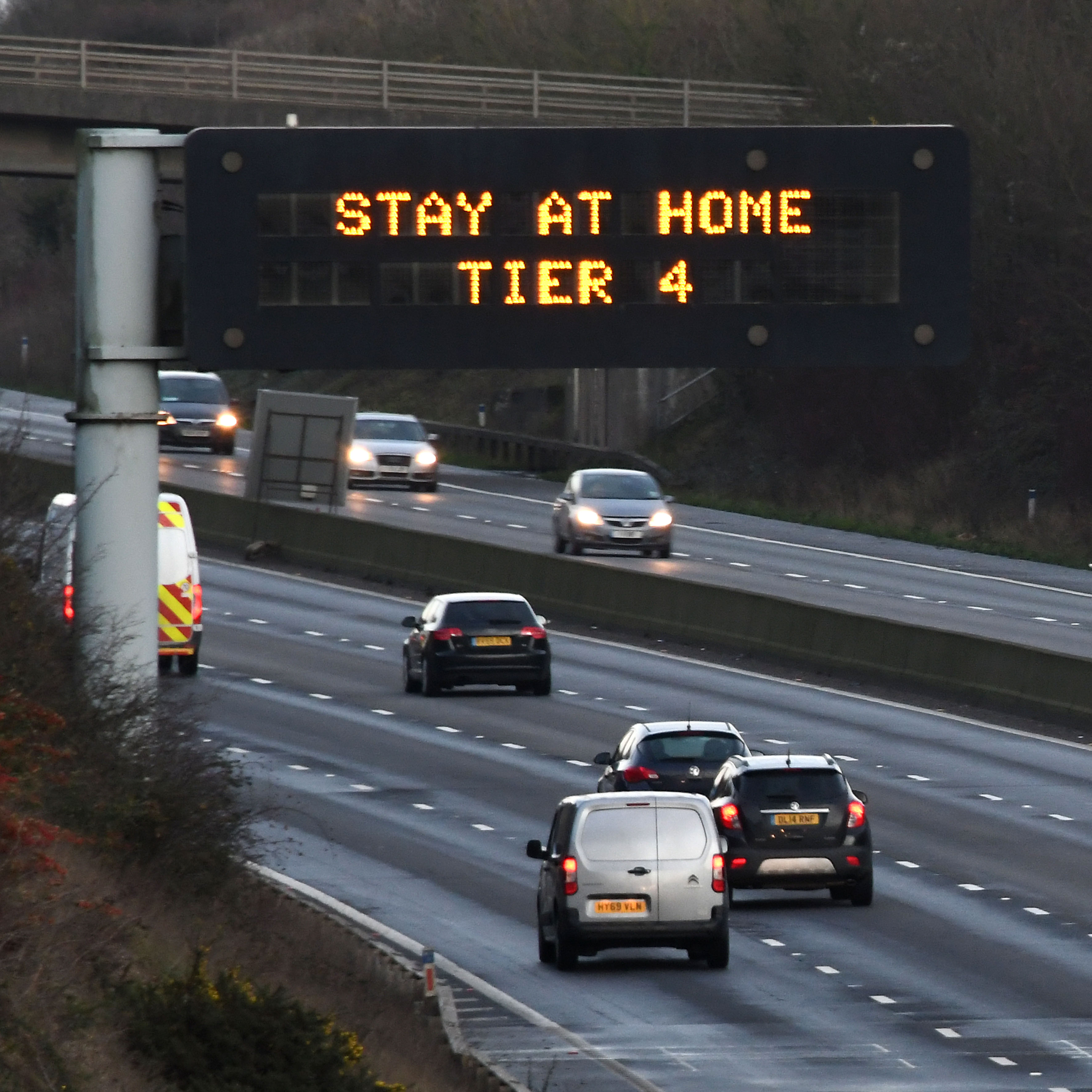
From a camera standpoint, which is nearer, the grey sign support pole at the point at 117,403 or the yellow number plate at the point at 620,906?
the grey sign support pole at the point at 117,403

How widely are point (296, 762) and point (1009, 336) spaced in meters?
42.6

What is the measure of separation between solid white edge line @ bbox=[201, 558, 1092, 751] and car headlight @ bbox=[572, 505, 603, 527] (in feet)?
11.9

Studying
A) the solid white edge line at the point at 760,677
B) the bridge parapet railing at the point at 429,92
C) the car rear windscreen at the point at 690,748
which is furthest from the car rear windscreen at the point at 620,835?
the bridge parapet railing at the point at 429,92

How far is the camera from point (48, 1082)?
1197cm

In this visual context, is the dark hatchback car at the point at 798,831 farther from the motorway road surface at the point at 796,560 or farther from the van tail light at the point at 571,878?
the motorway road surface at the point at 796,560

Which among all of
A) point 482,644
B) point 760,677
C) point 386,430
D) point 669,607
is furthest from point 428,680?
point 386,430

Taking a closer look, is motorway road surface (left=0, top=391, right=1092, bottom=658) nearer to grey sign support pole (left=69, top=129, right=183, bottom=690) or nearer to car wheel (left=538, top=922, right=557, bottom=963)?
car wheel (left=538, top=922, right=557, bottom=963)

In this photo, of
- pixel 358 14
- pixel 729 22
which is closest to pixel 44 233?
pixel 358 14

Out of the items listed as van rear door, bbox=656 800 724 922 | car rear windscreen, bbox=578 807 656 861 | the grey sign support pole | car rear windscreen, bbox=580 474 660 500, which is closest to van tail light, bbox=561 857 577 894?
car rear windscreen, bbox=578 807 656 861

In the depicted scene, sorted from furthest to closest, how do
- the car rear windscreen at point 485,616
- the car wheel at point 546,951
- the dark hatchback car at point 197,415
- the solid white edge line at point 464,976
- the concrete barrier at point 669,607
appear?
1. the dark hatchback car at point 197,415
2. the car rear windscreen at point 485,616
3. the concrete barrier at point 669,607
4. the car wheel at point 546,951
5. the solid white edge line at point 464,976

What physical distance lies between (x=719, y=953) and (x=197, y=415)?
44.9 m

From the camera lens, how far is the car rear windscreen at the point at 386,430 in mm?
60031

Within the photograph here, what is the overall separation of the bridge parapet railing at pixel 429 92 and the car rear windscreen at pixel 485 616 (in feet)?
54.6

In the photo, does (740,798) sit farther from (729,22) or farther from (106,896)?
(729,22)
